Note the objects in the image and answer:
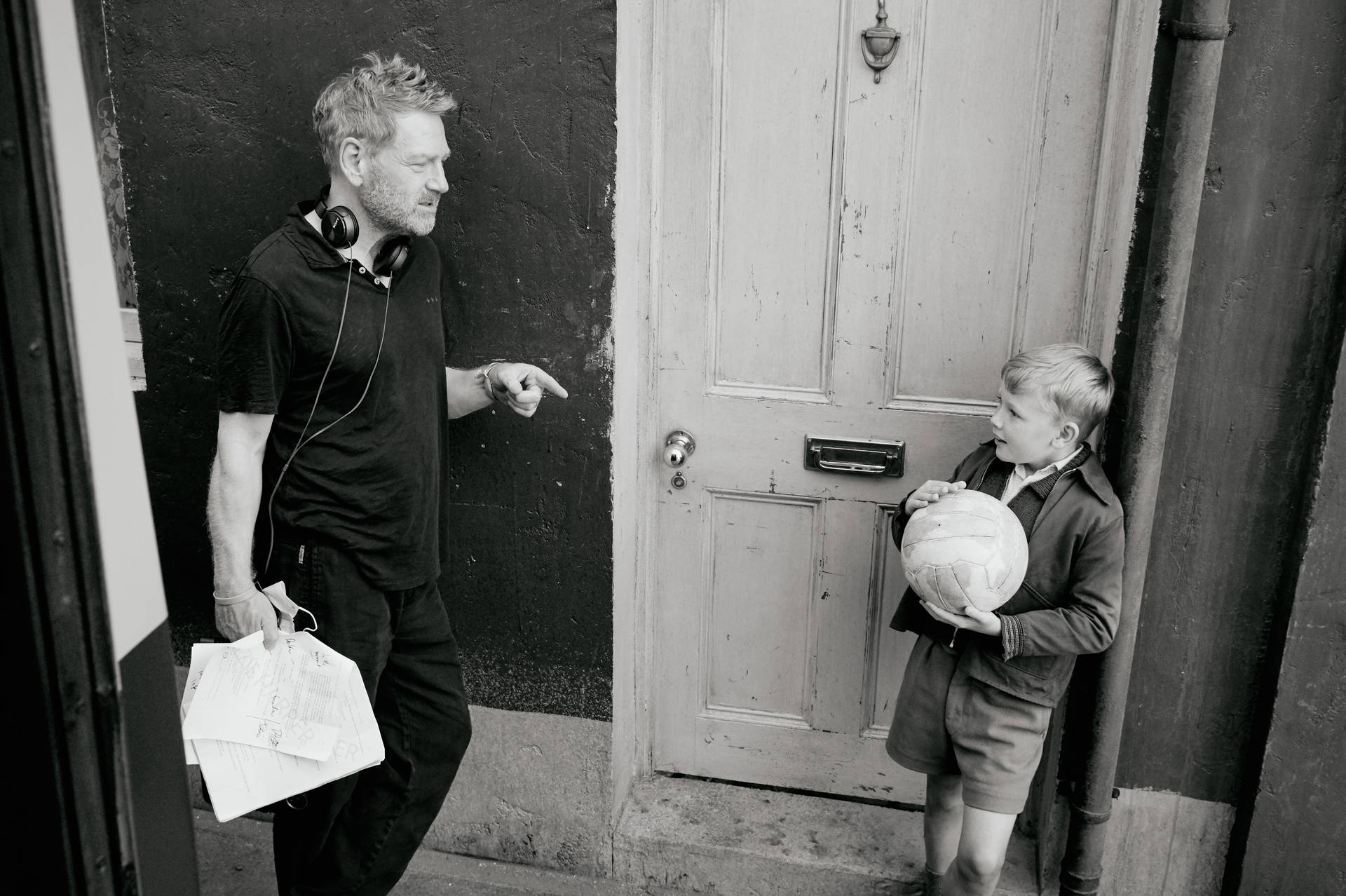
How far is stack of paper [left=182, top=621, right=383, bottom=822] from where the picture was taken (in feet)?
8.36

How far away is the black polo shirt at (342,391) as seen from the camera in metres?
2.54

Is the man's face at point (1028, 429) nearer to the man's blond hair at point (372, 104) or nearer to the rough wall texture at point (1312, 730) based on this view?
the rough wall texture at point (1312, 730)

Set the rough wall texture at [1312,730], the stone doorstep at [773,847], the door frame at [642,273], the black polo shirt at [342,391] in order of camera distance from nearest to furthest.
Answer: the black polo shirt at [342,391], the rough wall texture at [1312,730], the door frame at [642,273], the stone doorstep at [773,847]

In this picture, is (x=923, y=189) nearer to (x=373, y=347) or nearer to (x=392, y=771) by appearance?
(x=373, y=347)

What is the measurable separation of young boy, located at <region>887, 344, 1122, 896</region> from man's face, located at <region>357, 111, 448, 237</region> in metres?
1.42

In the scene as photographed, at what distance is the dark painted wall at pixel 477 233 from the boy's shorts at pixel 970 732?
941 millimetres

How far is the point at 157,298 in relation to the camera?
333 cm

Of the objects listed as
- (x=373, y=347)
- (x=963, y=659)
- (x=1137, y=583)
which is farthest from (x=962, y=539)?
(x=373, y=347)

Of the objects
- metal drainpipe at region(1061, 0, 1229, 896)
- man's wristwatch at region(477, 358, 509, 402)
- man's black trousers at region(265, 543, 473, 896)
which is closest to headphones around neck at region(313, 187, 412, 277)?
man's wristwatch at region(477, 358, 509, 402)

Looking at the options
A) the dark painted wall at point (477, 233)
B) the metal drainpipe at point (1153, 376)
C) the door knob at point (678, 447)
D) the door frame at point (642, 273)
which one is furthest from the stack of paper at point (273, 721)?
the metal drainpipe at point (1153, 376)

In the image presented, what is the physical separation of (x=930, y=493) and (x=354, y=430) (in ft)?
4.67

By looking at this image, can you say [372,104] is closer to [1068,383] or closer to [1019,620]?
[1068,383]

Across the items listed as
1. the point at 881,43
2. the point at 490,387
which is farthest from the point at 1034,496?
the point at 490,387

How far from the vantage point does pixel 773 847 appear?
3459 millimetres
